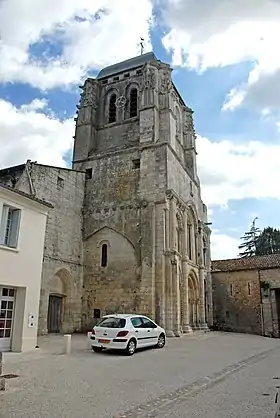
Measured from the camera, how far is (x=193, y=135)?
109 feet

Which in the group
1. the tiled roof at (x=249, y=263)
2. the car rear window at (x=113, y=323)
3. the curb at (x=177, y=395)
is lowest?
the curb at (x=177, y=395)

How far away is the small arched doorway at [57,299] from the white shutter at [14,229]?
9389 millimetres

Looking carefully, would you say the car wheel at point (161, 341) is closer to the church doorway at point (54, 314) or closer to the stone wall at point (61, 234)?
the stone wall at point (61, 234)

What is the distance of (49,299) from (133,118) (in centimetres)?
1470

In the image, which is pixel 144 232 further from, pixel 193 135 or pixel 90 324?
pixel 193 135

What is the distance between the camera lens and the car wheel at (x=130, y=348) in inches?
497

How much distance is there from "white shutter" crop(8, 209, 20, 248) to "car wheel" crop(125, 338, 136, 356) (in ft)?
17.3

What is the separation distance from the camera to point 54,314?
22219 mm

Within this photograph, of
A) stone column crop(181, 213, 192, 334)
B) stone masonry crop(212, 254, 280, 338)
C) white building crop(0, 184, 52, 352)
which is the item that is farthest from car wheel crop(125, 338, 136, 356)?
stone masonry crop(212, 254, 280, 338)

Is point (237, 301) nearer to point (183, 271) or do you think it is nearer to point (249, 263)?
point (249, 263)

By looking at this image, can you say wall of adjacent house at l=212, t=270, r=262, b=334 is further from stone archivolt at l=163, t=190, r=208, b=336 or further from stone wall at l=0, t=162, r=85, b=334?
stone wall at l=0, t=162, r=85, b=334

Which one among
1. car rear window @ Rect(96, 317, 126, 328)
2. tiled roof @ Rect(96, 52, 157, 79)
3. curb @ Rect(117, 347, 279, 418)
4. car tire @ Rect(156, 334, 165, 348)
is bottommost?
curb @ Rect(117, 347, 279, 418)

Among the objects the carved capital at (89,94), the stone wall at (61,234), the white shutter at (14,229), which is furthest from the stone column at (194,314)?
the carved capital at (89,94)

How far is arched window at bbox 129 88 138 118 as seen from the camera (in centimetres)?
2921
